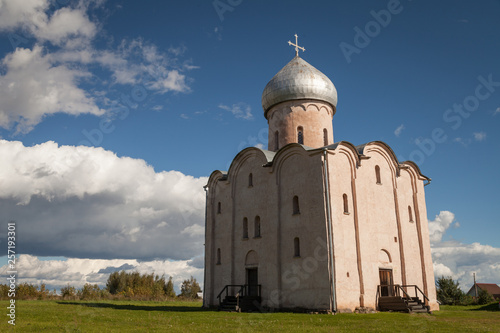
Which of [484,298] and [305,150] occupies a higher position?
[305,150]

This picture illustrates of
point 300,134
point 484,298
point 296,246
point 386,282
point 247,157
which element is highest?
point 300,134

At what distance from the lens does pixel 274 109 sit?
25938mm

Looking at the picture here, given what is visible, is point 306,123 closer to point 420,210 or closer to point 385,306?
point 420,210

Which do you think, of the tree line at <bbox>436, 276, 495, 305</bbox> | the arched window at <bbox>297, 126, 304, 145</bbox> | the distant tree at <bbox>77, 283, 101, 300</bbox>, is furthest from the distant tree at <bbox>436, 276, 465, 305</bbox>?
the distant tree at <bbox>77, 283, 101, 300</bbox>

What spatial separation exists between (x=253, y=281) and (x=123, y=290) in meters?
28.8

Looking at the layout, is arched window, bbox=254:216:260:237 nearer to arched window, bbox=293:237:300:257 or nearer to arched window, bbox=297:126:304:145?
arched window, bbox=293:237:300:257

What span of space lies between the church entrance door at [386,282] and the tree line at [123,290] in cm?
2329

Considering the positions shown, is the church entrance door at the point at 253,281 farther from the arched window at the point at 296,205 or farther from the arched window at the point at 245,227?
the arched window at the point at 296,205

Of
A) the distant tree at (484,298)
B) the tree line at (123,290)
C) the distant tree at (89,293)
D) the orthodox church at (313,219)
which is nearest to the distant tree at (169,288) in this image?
the tree line at (123,290)


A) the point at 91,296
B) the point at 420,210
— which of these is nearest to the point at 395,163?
the point at 420,210

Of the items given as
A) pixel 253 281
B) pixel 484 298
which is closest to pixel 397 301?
pixel 253 281

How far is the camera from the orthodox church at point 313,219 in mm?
19359

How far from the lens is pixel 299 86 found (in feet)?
81.7

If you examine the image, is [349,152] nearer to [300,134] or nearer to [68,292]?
[300,134]
